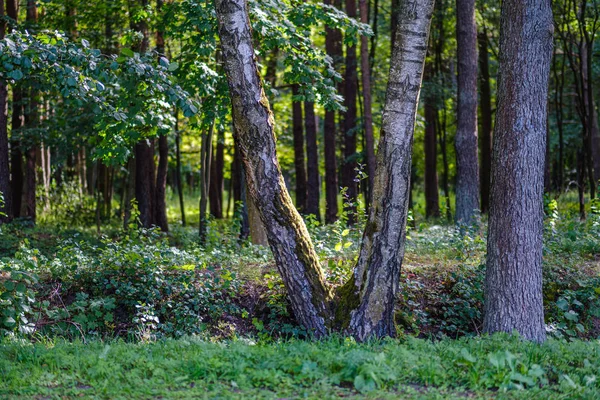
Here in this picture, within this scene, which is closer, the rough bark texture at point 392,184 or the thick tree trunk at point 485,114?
the rough bark texture at point 392,184

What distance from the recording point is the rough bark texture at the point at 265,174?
24.9 ft

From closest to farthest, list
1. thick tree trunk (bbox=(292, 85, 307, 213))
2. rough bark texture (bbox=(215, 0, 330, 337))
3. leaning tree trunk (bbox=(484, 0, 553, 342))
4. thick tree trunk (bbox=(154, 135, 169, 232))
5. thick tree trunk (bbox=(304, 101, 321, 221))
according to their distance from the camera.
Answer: leaning tree trunk (bbox=(484, 0, 553, 342)) → rough bark texture (bbox=(215, 0, 330, 337)) → thick tree trunk (bbox=(304, 101, 321, 221)) → thick tree trunk (bbox=(154, 135, 169, 232)) → thick tree trunk (bbox=(292, 85, 307, 213))

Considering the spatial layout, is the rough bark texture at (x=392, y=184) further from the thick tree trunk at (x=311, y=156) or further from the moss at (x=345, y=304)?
the thick tree trunk at (x=311, y=156)

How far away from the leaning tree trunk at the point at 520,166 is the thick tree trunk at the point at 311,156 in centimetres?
1205

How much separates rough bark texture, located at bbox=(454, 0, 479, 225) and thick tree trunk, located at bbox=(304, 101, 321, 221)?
18.3 feet

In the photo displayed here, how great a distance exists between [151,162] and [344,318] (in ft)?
40.3

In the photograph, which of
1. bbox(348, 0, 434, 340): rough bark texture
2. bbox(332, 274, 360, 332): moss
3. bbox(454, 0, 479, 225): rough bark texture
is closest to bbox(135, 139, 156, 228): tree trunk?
bbox(454, 0, 479, 225): rough bark texture

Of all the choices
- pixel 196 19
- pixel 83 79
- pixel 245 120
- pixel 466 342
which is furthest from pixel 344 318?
pixel 196 19

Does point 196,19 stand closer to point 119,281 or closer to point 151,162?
point 119,281

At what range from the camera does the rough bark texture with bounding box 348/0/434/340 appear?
7.48 metres

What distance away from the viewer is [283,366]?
5672mm

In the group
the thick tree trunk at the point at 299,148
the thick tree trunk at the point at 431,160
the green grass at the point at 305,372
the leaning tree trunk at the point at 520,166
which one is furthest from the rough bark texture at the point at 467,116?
the green grass at the point at 305,372

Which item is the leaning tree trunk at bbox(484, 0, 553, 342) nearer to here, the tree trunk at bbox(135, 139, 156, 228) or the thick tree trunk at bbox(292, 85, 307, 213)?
the tree trunk at bbox(135, 139, 156, 228)

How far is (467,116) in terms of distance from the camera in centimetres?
1505
